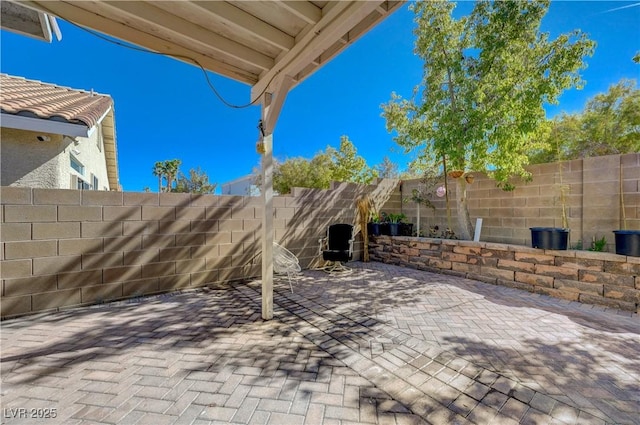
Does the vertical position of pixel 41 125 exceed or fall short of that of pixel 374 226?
it exceeds it

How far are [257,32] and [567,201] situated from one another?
5918mm

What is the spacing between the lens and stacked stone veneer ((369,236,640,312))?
349 centimetres

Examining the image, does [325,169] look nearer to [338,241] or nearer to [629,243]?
[338,241]

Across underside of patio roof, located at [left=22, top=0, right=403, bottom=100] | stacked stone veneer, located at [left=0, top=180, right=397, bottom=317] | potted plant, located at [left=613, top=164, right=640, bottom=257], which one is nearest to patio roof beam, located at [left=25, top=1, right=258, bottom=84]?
underside of patio roof, located at [left=22, top=0, right=403, bottom=100]

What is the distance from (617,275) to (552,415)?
10.6ft

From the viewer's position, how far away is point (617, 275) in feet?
11.5

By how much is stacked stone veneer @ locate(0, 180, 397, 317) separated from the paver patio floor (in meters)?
0.36

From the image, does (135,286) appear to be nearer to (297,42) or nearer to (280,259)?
(280,259)

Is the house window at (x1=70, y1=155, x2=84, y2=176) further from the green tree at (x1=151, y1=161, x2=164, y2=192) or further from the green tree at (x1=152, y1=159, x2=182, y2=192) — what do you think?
the green tree at (x1=151, y1=161, x2=164, y2=192)

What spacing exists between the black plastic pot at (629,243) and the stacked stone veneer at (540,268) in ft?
0.24

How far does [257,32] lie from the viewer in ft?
8.02

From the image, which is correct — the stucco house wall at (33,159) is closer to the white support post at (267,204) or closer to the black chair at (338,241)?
the white support post at (267,204)

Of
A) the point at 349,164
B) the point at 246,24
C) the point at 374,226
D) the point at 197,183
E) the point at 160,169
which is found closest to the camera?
the point at 246,24

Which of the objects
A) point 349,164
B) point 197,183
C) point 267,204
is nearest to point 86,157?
point 267,204
